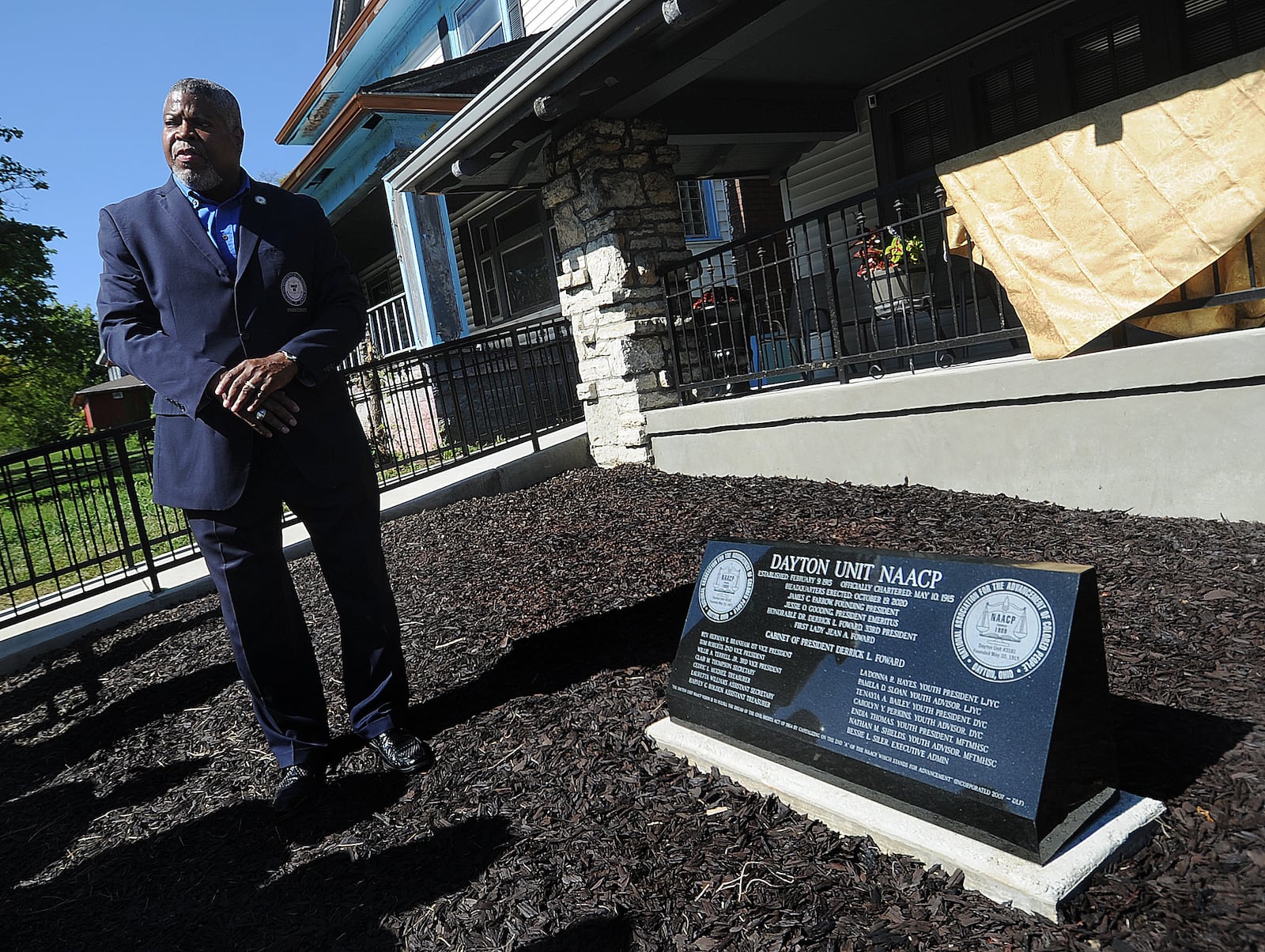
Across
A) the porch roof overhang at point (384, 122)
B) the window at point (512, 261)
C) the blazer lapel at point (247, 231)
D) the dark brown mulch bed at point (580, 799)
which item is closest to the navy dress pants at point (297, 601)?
the dark brown mulch bed at point (580, 799)

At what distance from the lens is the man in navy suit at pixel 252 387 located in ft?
8.38

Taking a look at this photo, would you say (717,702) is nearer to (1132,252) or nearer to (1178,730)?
(1178,730)

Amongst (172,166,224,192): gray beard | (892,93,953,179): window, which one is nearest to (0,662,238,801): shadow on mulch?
(172,166,224,192): gray beard

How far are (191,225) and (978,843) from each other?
9.25 feet

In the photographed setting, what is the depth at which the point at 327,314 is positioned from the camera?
9.04 ft

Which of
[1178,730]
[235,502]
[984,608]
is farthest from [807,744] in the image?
[235,502]

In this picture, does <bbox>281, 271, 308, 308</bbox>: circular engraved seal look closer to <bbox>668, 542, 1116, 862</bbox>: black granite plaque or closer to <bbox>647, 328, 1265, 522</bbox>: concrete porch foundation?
<bbox>668, 542, 1116, 862</bbox>: black granite plaque

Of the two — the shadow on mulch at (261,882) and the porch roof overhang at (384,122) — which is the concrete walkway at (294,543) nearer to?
the shadow on mulch at (261,882)

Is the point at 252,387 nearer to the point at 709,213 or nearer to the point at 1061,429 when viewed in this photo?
the point at 1061,429

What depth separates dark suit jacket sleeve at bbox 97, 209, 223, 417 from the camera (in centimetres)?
253

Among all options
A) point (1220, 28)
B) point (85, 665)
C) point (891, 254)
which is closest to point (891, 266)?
point (891, 254)

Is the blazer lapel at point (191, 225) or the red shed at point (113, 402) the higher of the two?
the red shed at point (113, 402)

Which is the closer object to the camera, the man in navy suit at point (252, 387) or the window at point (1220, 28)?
the man in navy suit at point (252, 387)

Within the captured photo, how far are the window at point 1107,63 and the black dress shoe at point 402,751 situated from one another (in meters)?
6.83
